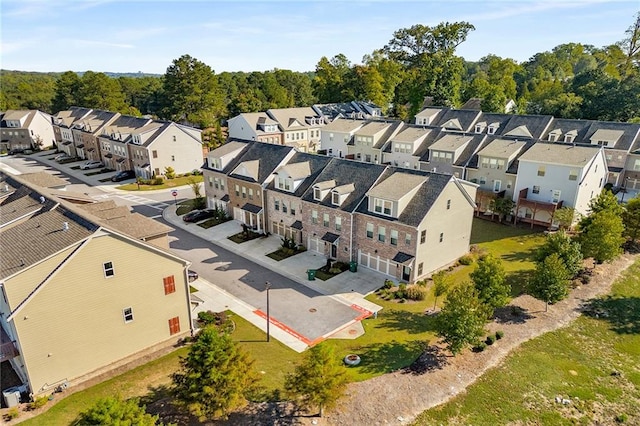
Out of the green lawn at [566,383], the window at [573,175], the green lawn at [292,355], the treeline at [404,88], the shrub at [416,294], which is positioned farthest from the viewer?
the treeline at [404,88]

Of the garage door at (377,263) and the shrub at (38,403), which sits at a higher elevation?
the garage door at (377,263)

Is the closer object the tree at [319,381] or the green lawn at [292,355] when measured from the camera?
the tree at [319,381]

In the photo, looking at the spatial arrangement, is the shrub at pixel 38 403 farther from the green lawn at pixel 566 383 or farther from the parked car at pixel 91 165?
the parked car at pixel 91 165

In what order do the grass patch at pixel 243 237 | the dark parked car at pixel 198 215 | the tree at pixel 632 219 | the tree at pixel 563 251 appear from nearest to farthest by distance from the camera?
the tree at pixel 563 251 < the tree at pixel 632 219 < the grass patch at pixel 243 237 < the dark parked car at pixel 198 215

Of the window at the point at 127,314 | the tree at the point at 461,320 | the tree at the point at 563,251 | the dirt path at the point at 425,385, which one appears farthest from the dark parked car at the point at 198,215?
the tree at the point at 563,251

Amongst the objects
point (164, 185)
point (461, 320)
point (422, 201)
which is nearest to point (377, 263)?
point (422, 201)

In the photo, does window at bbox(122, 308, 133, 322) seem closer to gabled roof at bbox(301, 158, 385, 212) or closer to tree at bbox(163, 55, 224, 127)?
gabled roof at bbox(301, 158, 385, 212)

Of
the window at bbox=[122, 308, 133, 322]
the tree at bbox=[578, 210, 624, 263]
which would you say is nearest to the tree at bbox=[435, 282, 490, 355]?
the tree at bbox=[578, 210, 624, 263]
